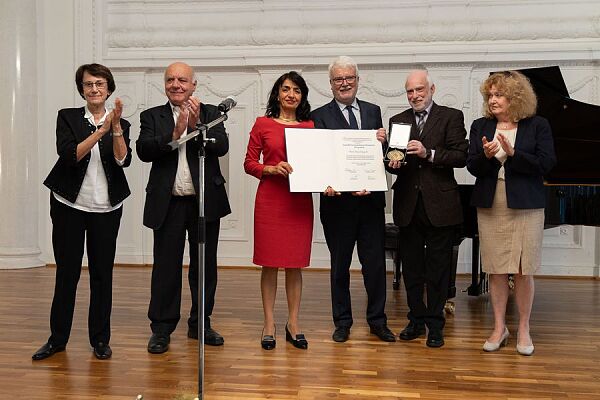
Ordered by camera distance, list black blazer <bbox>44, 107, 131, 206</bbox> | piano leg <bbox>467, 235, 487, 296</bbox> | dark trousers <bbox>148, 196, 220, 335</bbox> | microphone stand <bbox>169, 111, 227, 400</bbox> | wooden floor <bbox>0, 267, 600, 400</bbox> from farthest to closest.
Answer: piano leg <bbox>467, 235, 487, 296</bbox> → dark trousers <bbox>148, 196, 220, 335</bbox> → black blazer <bbox>44, 107, 131, 206</bbox> → wooden floor <bbox>0, 267, 600, 400</bbox> → microphone stand <bbox>169, 111, 227, 400</bbox>

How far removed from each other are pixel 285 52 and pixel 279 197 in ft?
13.6

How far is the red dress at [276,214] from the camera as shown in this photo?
3.98 m

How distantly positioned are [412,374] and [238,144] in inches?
190

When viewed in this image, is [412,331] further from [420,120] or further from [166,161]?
[166,161]

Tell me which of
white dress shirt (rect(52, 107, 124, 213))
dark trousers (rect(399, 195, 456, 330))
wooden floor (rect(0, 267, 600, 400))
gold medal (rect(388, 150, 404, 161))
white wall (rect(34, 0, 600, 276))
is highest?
white wall (rect(34, 0, 600, 276))

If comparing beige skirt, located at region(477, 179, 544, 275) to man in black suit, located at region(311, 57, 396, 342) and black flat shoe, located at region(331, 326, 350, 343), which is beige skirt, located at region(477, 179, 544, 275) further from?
black flat shoe, located at region(331, 326, 350, 343)

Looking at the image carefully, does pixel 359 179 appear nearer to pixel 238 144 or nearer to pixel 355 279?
pixel 355 279

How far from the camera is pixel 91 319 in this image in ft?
12.6

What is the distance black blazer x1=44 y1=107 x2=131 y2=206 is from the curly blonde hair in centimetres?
208

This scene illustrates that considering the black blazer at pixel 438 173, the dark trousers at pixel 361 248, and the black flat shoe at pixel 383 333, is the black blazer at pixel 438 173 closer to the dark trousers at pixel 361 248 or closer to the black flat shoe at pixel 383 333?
the dark trousers at pixel 361 248

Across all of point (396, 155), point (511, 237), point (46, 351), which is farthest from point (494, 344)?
point (46, 351)

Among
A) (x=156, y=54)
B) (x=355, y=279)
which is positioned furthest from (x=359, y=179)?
(x=156, y=54)

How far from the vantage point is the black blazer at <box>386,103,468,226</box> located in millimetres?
4059

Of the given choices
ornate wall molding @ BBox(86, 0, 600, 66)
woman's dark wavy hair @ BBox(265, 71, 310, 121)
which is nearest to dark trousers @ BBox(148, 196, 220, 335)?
woman's dark wavy hair @ BBox(265, 71, 310, 121)
